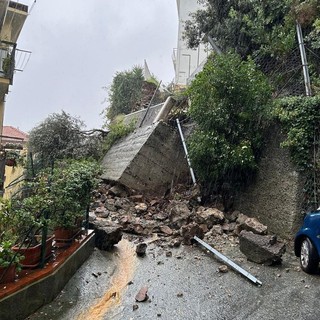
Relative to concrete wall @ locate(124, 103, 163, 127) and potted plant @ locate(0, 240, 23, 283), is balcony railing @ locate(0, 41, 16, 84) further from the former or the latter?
potted plant @ locate(0, 240, 23, 283)

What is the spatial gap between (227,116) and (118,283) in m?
4.93

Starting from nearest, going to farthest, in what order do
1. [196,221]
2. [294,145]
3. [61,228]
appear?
1. [61,228]
2. [294,145]
3. [196,221]

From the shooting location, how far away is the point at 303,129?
694 cm

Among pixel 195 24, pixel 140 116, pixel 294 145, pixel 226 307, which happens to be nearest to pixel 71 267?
pixel 226 307

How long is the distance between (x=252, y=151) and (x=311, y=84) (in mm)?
2171

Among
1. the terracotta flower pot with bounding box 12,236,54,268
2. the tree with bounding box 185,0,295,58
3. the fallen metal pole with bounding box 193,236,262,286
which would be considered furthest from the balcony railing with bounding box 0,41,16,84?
the terracotta flower pot with bounding box 12,236,54,268

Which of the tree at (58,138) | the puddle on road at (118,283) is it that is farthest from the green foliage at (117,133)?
the puddle on road at (118,283)

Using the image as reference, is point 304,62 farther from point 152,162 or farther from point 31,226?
point 31,226

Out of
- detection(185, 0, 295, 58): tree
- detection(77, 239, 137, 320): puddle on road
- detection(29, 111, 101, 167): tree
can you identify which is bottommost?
detection(77, 239, 137, 320): puddle on road

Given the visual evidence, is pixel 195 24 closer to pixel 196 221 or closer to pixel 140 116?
pixel 140 116

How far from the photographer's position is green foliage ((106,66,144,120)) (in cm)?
1953

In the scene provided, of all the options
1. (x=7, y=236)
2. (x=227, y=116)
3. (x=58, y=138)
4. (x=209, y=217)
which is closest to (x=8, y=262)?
(x=7, y=236)

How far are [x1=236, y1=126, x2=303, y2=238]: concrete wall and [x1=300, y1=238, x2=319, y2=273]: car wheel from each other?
1.52 metres

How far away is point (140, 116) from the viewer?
1399 centimetres
